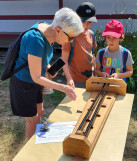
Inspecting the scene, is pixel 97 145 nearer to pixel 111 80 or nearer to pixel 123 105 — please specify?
pixel 123 105

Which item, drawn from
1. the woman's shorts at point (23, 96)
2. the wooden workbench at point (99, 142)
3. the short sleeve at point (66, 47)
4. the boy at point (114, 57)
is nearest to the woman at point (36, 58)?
the woman's shorts at point (23, 96)

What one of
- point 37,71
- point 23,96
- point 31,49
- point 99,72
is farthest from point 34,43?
point 99,72

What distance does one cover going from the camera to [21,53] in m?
2.10

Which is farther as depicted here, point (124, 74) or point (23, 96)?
point (124, 74)

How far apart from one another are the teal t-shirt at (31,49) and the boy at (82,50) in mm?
614

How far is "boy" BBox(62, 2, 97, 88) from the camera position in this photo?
107 inches

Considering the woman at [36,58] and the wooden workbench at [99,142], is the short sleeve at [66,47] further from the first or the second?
the wooden workbench at [99,142]

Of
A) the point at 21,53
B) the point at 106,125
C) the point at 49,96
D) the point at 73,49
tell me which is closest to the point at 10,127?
the point at 49,96

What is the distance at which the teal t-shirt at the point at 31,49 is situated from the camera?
1863 mm

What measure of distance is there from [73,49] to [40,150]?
5.09ft

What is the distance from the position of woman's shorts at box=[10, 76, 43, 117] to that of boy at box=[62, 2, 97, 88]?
0.59 metres

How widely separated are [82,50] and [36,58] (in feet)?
3.56

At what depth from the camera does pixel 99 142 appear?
166 cm

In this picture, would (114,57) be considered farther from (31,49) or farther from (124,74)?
(31,49)
